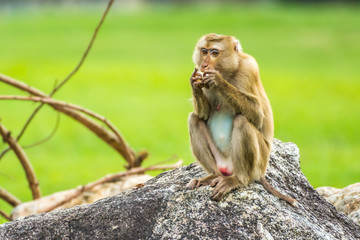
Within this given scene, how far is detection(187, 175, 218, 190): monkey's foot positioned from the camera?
19.6 ft

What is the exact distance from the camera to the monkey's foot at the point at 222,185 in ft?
19.0

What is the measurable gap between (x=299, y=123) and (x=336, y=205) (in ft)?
47.6

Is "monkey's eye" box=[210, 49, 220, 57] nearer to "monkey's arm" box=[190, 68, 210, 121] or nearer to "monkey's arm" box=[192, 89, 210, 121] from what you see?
"monkey's arm" box=[190, 68, 210, 121]

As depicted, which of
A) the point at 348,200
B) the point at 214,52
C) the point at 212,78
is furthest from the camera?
the point at 348,200

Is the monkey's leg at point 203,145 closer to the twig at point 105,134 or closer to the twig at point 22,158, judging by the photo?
the twig at point 105,134

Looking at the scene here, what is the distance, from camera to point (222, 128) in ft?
21.1

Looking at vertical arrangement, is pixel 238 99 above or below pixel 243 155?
above

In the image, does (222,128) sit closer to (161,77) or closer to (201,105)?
(201,105)

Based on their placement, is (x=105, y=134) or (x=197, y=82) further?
(x=105, y=134)

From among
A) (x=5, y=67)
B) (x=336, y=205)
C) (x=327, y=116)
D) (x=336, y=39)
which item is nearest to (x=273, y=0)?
(x=336, y=39)

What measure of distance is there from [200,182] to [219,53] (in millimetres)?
1241

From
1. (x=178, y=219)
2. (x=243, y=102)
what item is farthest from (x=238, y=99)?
(x=178, y=219)

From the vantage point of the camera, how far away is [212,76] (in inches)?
242

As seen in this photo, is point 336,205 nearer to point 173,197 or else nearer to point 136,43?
point 173,197
